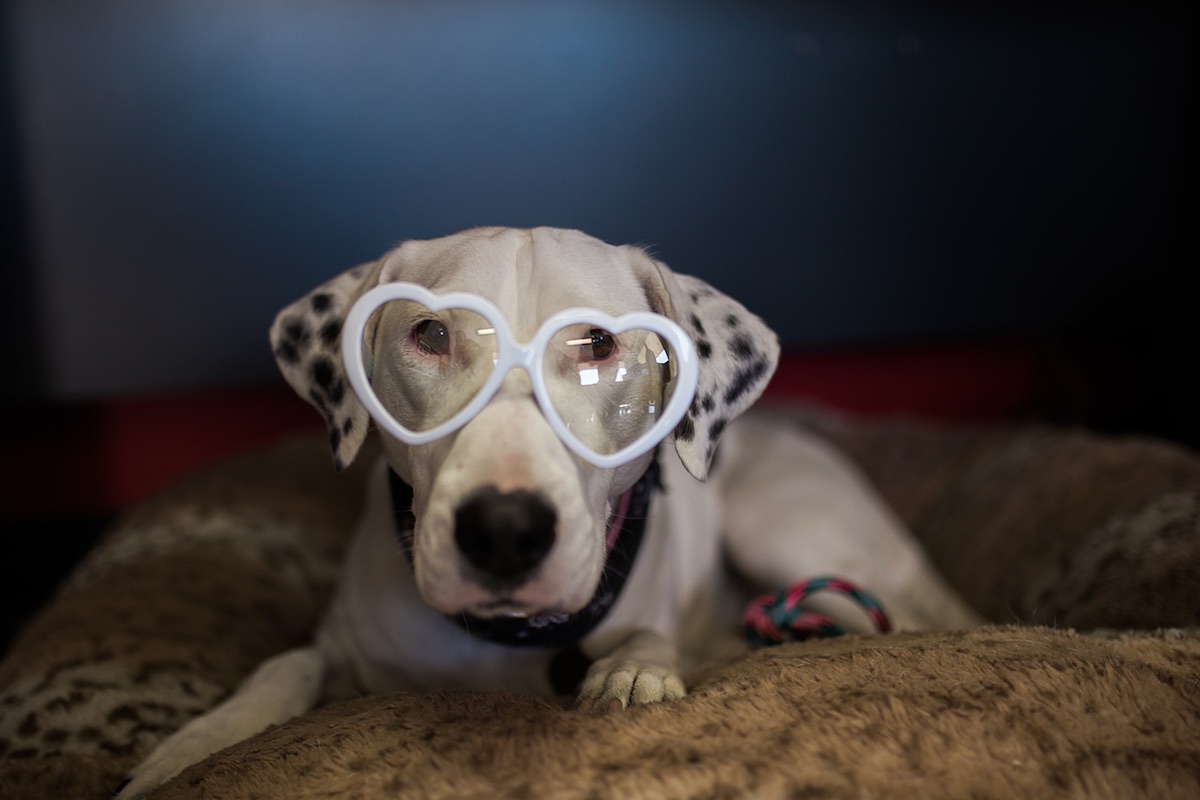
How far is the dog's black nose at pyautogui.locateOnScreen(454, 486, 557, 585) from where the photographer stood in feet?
2.77

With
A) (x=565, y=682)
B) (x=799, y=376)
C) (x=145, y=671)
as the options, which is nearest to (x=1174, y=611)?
(x=565, y=682)

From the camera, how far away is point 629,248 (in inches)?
46.1

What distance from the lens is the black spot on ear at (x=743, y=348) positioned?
1.16m

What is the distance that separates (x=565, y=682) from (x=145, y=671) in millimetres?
618

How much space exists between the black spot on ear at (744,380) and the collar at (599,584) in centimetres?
15

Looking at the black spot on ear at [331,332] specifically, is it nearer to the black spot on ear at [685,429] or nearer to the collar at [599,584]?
the collar at [599,584]

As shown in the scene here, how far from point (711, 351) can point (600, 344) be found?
20 cm

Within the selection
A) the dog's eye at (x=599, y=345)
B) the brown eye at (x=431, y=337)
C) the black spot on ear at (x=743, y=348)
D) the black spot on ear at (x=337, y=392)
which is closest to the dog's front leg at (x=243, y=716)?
the black spot on ear at (x=337, y=392)

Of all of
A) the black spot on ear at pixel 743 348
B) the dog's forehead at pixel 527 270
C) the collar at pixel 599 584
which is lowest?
the collar at pixel 599 584

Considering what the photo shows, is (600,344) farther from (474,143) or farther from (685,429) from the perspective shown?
(474,143)

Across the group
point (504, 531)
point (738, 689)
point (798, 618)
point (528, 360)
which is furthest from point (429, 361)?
point (798, 618)

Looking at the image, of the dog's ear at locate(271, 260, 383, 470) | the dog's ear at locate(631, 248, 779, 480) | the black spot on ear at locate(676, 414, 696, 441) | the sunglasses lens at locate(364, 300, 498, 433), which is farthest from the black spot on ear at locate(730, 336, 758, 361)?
the dog's ear at locate(271, 260, 383, 470)

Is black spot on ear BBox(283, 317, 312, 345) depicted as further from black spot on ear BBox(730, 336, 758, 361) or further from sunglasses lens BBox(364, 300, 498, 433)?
black spot on ear BBox(730, 336, 758, 361)

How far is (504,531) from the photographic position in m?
0.84
